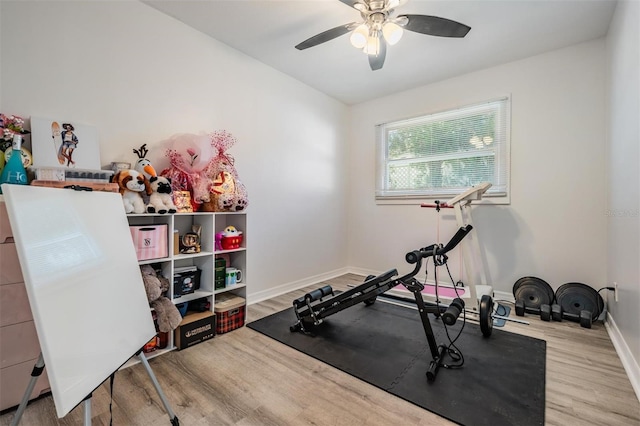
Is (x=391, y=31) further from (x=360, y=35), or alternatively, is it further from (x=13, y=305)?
(x=13, y=305)

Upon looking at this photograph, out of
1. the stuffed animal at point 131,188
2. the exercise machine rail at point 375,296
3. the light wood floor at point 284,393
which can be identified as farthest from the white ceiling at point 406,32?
the light wood floor at point 284,393

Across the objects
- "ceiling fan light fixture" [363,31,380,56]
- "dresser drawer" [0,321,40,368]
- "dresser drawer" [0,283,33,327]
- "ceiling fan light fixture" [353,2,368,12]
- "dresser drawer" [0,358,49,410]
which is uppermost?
"ceiling fan light fixture" [353,2,368,12]

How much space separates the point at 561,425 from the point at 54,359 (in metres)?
2.22

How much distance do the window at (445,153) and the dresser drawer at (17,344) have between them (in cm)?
387

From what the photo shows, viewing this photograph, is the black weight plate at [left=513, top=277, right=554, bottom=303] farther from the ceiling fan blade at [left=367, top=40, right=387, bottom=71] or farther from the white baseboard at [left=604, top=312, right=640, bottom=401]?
the ceiling fan blade at [left=367, top=40, right=387, bottom=71]

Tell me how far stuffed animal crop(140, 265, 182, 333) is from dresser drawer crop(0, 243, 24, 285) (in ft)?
2.06

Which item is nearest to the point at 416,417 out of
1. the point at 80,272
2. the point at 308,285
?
the point at 80,272

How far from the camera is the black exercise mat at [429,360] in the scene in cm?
158

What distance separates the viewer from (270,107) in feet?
11.3

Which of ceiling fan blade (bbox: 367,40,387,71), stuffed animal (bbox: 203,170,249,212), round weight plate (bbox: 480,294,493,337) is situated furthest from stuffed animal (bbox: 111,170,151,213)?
round weight plate (bbox: 480,294,493,337)

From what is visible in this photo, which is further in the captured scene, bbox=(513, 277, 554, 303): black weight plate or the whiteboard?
bbox=(513, 277, 554, 303): black weight plate

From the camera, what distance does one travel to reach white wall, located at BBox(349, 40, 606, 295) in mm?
2879

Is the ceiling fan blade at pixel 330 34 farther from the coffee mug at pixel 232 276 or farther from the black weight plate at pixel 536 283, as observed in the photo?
the black weight plate at pixel 536 283

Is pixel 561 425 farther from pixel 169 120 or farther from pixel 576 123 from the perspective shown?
pixel 169 120
